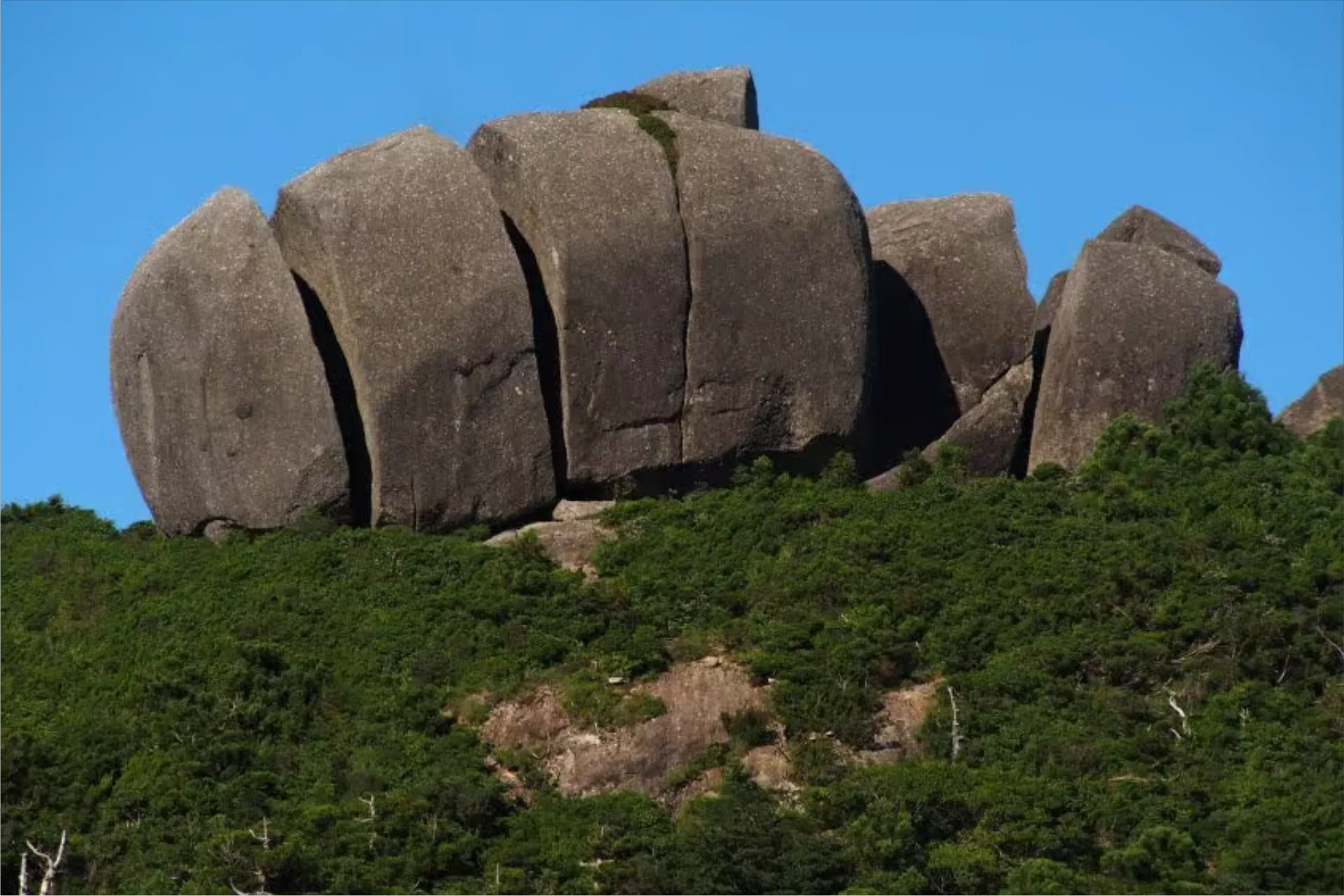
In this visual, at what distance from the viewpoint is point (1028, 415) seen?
47844mm

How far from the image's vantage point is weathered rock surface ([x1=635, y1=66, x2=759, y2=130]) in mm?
48750

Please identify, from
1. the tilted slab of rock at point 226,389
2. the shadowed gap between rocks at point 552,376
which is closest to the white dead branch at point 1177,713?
the shadowed gap between rocks at point 552,376

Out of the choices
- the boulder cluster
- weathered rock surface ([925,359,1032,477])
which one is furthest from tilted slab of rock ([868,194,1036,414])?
the boulder cluster

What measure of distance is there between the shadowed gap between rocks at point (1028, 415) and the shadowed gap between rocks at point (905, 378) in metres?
0.95

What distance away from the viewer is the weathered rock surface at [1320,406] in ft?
157

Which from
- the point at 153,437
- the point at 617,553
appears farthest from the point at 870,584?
the point at 153,437

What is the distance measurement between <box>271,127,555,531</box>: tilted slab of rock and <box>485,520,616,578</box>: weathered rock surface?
1.39 ft

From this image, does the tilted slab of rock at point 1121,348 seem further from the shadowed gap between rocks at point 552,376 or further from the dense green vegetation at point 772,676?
the shadowed gap between rocks at point 552,376

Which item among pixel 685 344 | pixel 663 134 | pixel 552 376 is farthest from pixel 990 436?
pixel 552 376

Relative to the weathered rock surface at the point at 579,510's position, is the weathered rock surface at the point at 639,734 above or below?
below

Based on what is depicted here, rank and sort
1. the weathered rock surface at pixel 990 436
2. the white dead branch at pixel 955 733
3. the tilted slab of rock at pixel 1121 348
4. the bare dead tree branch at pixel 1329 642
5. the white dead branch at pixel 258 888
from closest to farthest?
the white dead branch at pixel 258 888 < the white dead branch at pixel 955 733 < the bare dead tree branch at pixel 1329 642 < the tilted slab of rock at pixel 1121 348 < the weathered rock surface at pixel 990 436

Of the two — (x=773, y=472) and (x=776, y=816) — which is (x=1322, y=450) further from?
(x=776, y=816)

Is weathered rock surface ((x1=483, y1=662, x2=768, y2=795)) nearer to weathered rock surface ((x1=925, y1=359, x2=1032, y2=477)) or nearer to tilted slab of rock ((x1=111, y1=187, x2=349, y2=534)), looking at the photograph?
tilted slab of rock ((x1=111, y1=187, x2=349, y2=534))

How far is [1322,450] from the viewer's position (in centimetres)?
4550
